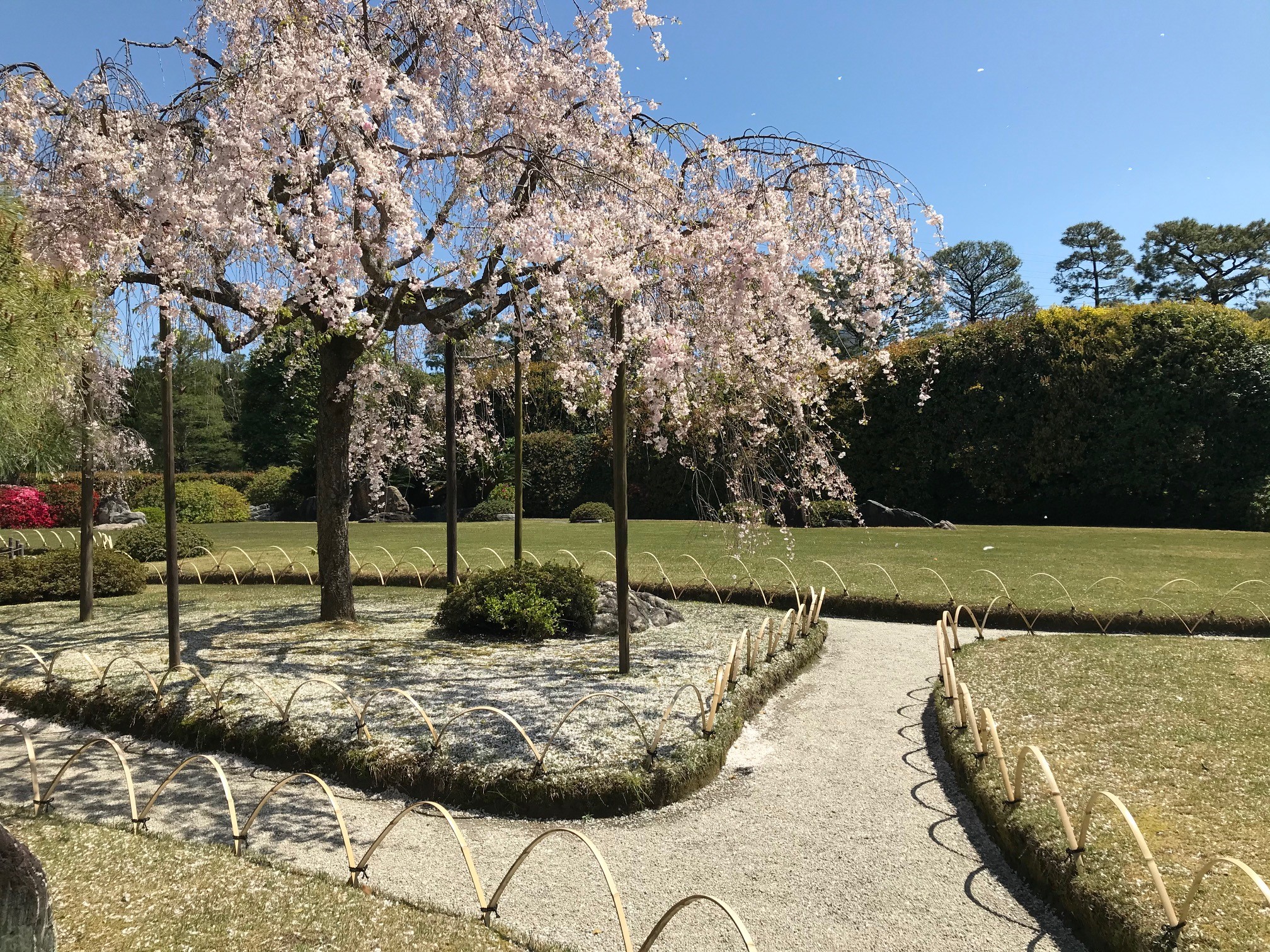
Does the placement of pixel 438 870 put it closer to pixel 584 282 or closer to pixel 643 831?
pixel 643 831

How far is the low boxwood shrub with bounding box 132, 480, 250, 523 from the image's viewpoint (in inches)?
992

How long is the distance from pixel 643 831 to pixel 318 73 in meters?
6.00

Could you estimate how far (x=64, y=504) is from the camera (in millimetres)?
24734

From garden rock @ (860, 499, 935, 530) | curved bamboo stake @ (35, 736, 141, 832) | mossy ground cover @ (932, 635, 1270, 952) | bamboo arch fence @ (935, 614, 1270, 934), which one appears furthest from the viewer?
garden rock @ (860, 499, 935, 530)

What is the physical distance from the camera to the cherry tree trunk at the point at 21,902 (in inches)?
91.5

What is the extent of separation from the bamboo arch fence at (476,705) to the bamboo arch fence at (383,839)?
56cm

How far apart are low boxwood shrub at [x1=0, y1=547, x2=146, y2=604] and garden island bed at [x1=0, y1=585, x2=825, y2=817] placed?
64.5 inches

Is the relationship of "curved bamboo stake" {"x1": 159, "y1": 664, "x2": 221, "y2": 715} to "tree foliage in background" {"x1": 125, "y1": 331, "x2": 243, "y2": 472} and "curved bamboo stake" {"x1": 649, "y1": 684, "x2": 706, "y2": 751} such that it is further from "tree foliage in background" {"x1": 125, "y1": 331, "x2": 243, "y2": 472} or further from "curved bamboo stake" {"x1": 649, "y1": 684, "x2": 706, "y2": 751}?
"tree foliage in background" {"x1": 125, "y1": 331, "x2": 243, "y2": 472}

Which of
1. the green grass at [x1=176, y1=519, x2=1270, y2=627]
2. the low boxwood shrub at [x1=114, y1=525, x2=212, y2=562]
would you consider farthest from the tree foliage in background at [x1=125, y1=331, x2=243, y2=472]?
the low boxwood shrub at [x1=114, y1=525, x2=212, y2=562]

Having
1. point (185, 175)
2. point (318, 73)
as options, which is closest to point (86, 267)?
point (185, 175)

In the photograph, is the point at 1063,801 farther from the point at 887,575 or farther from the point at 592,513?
the point at 592,513

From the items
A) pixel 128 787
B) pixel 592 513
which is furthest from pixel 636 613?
pixel 592 513

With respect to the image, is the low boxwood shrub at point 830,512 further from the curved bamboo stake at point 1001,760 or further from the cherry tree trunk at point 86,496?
the curved bamboo stake at point 1001,760

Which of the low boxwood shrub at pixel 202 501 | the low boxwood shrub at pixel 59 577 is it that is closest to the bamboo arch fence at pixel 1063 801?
the low boxwood shrub at pixel 59 577
